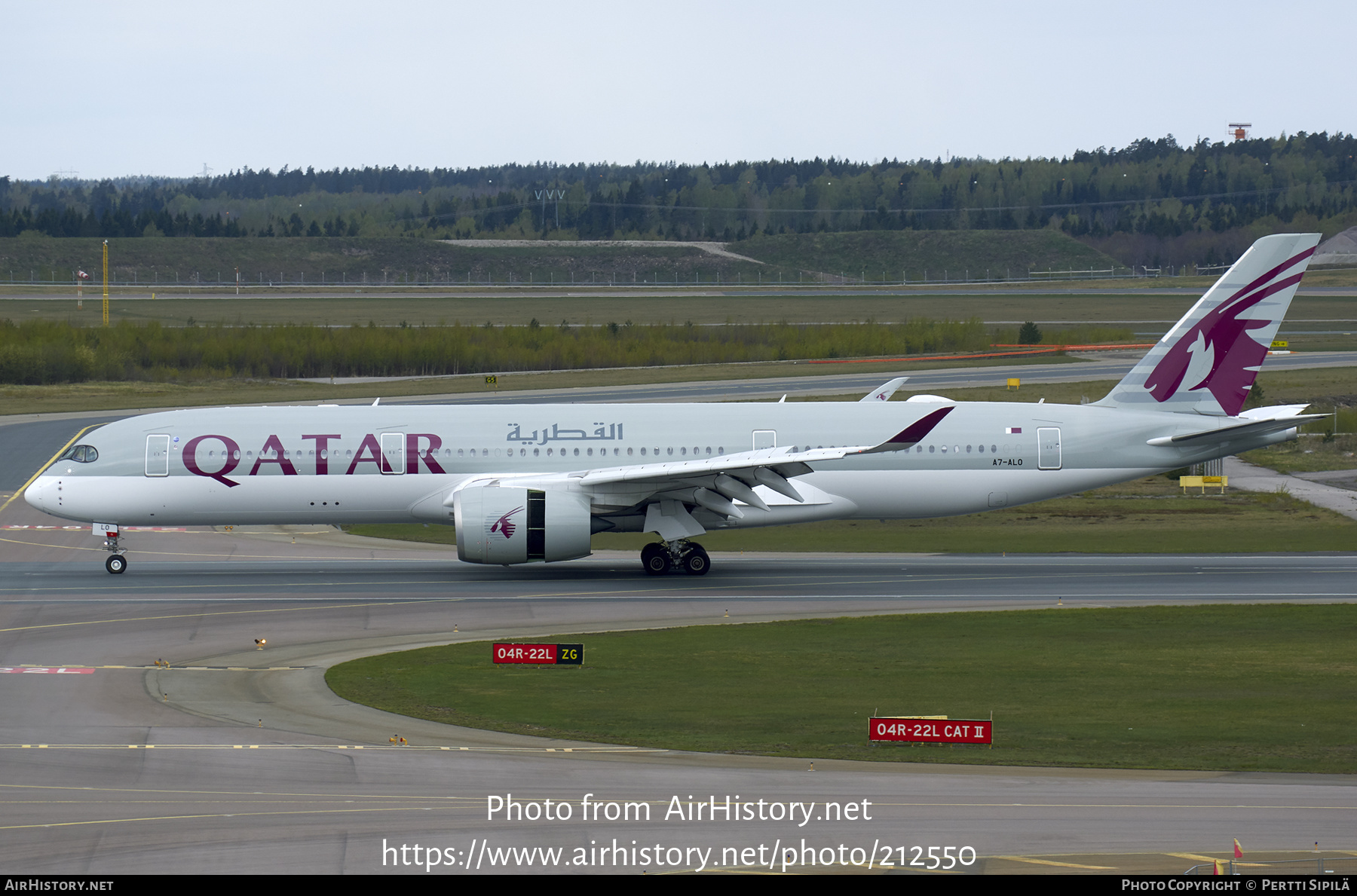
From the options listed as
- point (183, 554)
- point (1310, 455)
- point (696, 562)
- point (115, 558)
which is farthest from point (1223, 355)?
point (115, 558)

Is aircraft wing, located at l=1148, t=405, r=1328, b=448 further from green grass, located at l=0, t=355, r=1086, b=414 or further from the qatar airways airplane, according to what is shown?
green grass, located at l=0, t=355, r=1086, b=414

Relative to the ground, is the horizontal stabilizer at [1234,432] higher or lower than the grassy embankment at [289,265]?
lower

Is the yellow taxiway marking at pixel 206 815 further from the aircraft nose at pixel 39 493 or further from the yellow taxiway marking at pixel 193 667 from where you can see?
the aircraft nose at pixel 39 493

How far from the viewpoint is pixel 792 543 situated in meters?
43.2

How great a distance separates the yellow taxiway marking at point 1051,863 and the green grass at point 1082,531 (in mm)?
27148

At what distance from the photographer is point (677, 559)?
3738 cm

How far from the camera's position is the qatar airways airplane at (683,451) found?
37.2m

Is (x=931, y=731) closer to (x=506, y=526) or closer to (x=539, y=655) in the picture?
(x=539, y=655)

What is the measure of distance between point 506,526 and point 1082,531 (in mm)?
19525

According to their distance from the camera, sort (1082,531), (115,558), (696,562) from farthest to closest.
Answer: (1082,531) < (115,558) < (696,562)

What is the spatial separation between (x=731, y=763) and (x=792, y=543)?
2478 centimetres

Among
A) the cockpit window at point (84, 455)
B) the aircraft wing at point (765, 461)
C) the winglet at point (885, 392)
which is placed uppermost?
the winglet at point (885, 392)

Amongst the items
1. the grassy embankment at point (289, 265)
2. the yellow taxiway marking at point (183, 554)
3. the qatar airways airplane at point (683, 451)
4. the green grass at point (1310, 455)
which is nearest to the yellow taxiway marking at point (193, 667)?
the qatar airways airplane at point (683, 451)

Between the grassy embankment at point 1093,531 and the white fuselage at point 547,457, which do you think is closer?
the white fuselage at point 547,457
